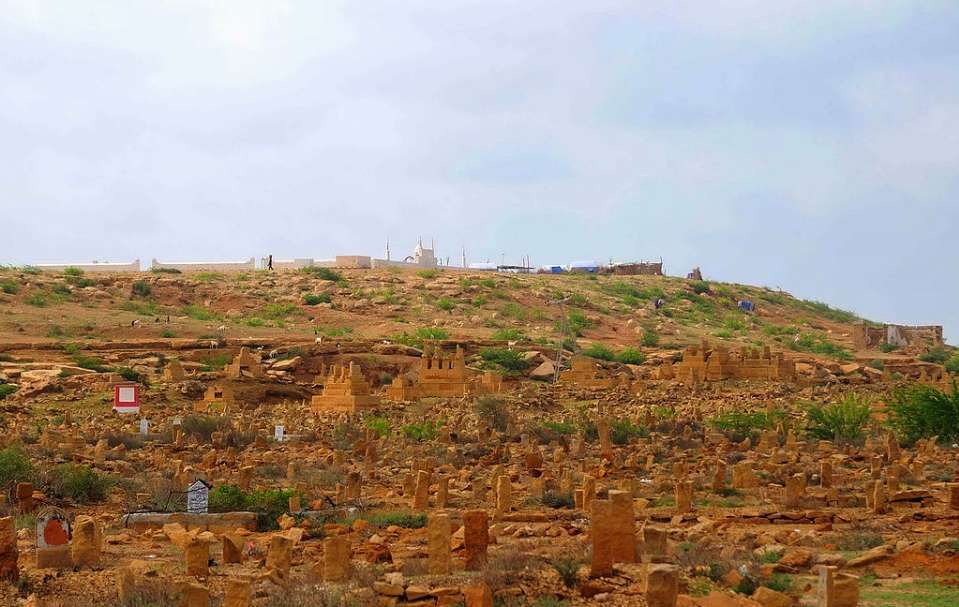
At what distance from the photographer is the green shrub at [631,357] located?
54844mm

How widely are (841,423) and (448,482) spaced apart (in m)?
12.7

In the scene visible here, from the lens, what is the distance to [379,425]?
31000 mm

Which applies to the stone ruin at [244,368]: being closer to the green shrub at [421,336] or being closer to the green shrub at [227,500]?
the green shrub at [421,336]

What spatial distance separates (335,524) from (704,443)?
1345 cm

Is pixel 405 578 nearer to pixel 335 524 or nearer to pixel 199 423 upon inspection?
pixel 335 524

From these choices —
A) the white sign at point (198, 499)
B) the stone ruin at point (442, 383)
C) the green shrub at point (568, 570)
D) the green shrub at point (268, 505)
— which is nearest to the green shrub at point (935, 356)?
the stone ruin at point (442, 383)

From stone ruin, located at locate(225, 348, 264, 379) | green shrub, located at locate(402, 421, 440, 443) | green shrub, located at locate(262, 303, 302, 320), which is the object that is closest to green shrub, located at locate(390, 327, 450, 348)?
green shrub, located at locate(262, 303, 302, 320)

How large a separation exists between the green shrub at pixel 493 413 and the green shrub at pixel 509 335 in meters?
24.0

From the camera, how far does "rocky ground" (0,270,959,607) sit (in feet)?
33.3

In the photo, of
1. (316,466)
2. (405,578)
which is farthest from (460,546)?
(316,466)

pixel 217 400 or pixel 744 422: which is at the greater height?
pixel 217 400

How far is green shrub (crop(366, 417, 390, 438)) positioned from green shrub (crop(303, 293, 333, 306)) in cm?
3553

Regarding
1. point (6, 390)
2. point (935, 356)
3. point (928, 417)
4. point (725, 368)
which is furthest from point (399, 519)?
point (935, 356)

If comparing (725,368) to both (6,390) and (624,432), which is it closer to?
(624,432)
